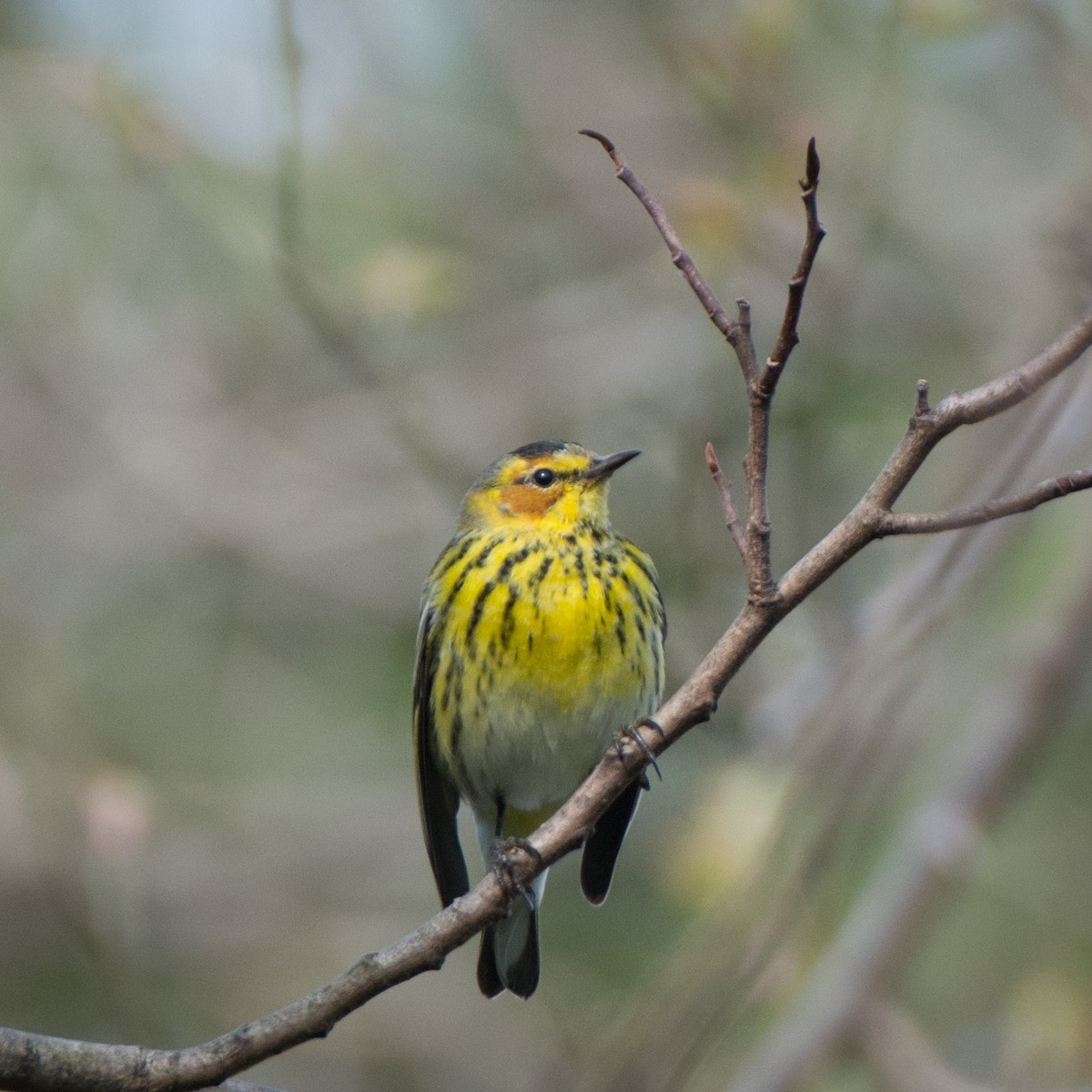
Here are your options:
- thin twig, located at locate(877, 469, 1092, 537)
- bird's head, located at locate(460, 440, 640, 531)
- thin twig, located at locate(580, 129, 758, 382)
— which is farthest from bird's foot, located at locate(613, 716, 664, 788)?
bird's head, located at locate(460, 440, 640, 531)

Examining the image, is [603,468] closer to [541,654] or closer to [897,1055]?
[541,654]

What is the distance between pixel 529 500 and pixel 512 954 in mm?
1488

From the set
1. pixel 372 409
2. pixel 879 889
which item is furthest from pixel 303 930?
pixel 879 889

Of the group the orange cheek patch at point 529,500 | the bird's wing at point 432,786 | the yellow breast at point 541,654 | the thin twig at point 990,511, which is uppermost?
the thin twig at point 990,511

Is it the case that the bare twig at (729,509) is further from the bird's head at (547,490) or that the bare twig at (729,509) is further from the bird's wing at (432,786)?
the bird's wing at (432,786)

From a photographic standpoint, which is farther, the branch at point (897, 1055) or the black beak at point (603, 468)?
the black beak at point (603, 468)

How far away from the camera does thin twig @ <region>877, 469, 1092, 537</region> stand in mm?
2395

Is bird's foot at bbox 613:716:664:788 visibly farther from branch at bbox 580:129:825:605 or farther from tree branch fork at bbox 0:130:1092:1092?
branch at bbox 580:129:825:605

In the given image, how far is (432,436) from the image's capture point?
670cm

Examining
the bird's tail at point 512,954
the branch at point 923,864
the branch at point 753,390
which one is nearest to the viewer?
the branch at point 753,390

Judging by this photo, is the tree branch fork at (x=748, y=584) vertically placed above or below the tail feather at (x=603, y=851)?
above

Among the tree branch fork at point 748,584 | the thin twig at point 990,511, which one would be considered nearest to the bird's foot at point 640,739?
the tree branch fork at point 748,584

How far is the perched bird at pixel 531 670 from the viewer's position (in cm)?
453

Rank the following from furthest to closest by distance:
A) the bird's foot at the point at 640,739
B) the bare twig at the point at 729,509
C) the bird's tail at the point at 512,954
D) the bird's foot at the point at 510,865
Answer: the bird's tail at the point at 512,954 → the bird's foot at the point at 510,865 → the bird's foot at the point at 640,739 → the bare twig at the point at 729,509
